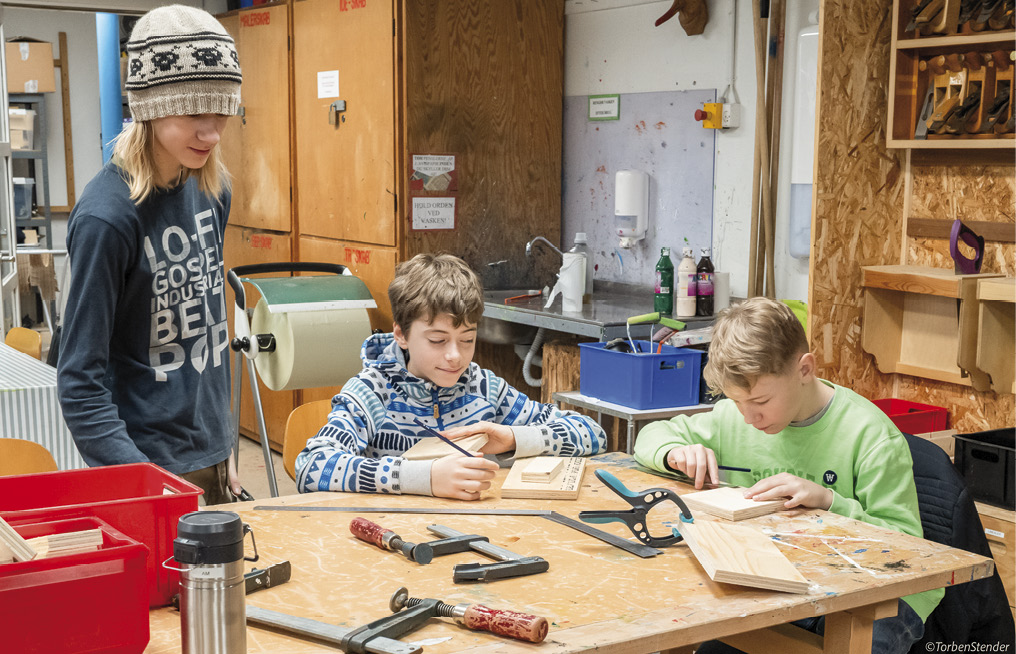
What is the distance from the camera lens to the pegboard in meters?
4.16

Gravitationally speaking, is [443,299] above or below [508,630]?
above

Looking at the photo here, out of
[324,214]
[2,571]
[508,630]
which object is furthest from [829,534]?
[324,214]

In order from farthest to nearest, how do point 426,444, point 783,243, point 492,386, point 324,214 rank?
point 324,214
point 783,243
point 492,386
point 426,444

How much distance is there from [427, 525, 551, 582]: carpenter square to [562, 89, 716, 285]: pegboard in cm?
274

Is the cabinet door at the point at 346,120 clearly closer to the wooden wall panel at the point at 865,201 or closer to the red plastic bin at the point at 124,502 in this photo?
the wooden wall panel at the point at 865,201

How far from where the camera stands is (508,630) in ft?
4.29

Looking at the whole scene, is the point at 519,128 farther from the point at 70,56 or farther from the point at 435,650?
the point at 70,56

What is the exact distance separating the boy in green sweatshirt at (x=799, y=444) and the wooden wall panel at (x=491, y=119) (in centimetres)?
254

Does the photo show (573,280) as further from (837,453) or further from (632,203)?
(837,453)

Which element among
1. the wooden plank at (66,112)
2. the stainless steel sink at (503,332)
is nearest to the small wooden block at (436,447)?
the stainless steel sink at (503,332)

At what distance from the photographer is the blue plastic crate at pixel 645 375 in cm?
340

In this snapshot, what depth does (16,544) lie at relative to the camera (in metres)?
1.18

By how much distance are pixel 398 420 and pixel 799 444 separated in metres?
0.85

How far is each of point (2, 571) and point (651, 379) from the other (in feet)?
8.15
